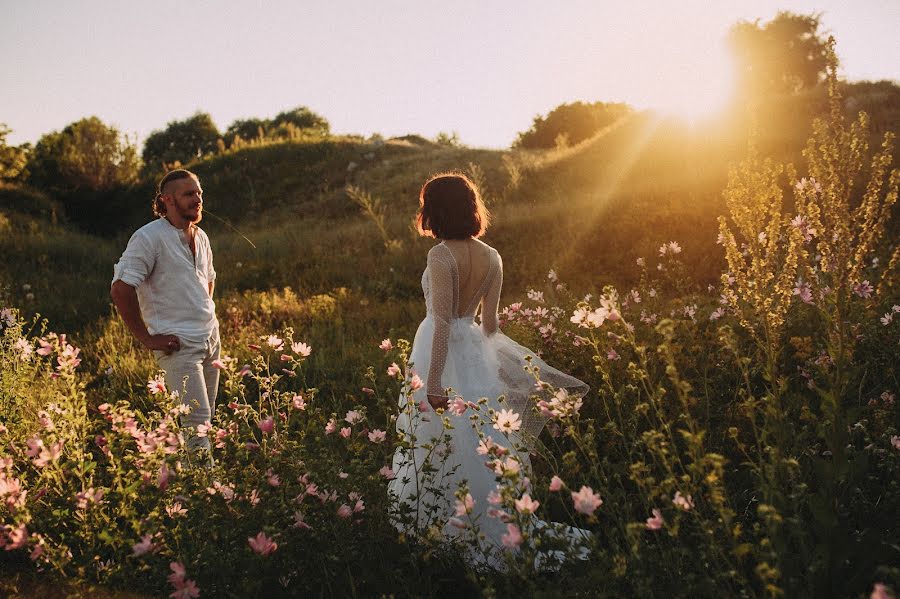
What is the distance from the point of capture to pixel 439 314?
3.12m

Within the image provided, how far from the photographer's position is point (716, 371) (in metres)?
4.39

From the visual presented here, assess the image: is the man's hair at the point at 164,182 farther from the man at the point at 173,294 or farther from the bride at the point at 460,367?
the bride at the point at 460,367

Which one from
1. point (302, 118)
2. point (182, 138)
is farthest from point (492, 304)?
point (302, 118)

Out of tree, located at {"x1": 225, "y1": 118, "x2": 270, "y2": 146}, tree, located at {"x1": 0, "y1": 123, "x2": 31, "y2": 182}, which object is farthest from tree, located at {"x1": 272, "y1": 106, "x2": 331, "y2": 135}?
tree, located at {"x1": 0, "y1": 123, "x2": 31, "y2": 182}

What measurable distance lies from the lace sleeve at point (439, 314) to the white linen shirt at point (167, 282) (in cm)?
170

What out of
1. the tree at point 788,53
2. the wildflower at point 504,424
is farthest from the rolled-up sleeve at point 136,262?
the tree at point 788,53

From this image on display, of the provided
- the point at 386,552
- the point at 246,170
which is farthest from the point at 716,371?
the point at 246,170

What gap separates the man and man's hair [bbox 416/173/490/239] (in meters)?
1.63

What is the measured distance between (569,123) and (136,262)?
39.9m

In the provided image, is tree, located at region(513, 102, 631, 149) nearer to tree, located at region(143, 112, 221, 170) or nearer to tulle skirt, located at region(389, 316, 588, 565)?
tree, located at region(143, 112, 221, 170)

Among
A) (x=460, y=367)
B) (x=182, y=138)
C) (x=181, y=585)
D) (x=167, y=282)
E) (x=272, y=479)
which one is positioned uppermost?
(x=182, y=138)

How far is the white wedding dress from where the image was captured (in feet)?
10.1

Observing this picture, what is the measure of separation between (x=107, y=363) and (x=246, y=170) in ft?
65.1

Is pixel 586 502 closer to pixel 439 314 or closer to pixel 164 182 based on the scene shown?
pixel 439 314
